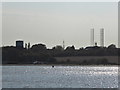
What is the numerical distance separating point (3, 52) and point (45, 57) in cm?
1411

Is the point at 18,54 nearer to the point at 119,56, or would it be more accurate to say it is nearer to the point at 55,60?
the point at 55,60

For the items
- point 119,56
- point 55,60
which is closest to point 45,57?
point 55,60

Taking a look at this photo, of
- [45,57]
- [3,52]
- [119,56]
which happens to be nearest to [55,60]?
[45,57]

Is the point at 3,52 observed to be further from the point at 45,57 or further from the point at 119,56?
the point at 119,56

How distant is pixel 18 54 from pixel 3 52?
4841mm

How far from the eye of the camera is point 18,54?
642ft

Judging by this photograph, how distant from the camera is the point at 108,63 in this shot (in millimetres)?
190625

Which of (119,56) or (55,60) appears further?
(55,60)

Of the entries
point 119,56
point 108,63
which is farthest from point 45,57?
point 119,56

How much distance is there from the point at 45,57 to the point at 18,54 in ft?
30.5

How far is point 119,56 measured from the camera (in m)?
168

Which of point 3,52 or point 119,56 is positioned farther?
point 3,52

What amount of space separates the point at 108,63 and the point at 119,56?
22.3m

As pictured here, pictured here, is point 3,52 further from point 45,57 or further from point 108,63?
point 108,63
